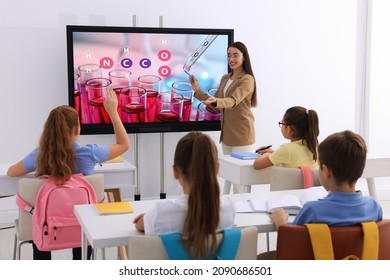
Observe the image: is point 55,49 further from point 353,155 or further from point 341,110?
point 353,155

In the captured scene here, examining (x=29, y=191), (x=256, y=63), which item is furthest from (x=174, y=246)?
(x=256, y=63)

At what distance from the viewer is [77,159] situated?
2.76 metres

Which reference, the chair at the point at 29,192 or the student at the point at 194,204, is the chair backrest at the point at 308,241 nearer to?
the student at the point at 194,204

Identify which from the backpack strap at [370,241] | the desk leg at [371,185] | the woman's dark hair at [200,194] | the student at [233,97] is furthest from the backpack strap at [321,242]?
the student at [233,97]

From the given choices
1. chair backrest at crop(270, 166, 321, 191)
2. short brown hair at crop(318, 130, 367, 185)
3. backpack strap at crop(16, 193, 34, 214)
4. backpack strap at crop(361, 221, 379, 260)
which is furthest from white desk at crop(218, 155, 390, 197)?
backpack strap at crop(361, 221, 379, 260)

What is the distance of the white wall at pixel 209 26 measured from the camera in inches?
185

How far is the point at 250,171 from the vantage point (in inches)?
131

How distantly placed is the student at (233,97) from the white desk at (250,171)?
0.84 meters

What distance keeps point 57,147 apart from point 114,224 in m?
0.71

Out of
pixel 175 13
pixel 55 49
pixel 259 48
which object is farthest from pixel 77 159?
pixel 259 48

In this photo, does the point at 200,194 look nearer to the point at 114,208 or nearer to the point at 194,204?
the point at 194,204

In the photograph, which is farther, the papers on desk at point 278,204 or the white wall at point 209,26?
the white wall at point 209,26

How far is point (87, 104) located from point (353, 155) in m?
3.17

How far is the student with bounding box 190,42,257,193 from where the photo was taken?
4.40 m
